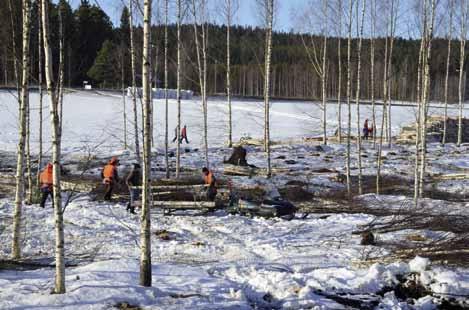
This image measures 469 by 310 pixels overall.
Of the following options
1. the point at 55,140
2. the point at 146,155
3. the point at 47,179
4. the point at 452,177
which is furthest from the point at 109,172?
the point at 452,177

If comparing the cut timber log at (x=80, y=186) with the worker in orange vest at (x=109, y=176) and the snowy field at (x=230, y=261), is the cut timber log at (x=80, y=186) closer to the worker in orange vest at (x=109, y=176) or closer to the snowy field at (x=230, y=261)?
the snowy field at (x=230, y=261)

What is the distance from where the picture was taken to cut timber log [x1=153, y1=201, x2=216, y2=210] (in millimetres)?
13617

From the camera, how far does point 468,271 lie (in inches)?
307

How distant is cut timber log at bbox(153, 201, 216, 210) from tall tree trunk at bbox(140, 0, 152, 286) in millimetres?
6601

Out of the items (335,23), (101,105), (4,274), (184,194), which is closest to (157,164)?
(184,194)

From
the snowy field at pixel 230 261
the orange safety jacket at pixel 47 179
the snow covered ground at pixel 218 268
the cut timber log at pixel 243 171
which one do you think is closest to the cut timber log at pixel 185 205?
the snowy field at pixel 230 261

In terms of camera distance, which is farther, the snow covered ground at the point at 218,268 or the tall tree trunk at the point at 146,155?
the snow covered ground at the point at 218,268

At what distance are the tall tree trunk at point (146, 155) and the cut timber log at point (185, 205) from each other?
6601mm

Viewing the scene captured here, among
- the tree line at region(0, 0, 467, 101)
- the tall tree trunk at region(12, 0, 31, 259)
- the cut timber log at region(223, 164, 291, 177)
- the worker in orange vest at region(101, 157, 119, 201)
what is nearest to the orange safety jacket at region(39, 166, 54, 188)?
the worker in orange vest at region(101, 157, 119, 201)

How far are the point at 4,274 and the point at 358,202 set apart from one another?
10193mm

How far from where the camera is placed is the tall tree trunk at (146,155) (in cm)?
648

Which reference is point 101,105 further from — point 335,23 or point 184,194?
point 184,194

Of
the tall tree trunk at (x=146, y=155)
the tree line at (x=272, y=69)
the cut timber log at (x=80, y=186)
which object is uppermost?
the tree line at (x=272, y=69)

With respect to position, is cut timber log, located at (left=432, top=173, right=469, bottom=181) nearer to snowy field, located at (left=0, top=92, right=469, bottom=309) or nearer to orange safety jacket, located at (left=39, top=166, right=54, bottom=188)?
snowy field, located at (left=0, top=92, right=469, bottom=309)
